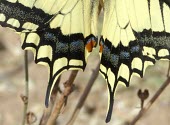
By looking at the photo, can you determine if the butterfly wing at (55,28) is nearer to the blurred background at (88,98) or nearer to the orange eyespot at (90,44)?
the orange eyespot at (90,44)

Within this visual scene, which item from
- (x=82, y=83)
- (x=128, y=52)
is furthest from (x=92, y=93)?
(x=128, y=52)

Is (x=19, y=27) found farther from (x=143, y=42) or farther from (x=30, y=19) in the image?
(x=143, y=42)

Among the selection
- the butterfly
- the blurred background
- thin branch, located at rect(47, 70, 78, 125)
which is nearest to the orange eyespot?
the butterfly

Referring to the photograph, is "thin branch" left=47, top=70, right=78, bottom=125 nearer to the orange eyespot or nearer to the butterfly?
the butterfly

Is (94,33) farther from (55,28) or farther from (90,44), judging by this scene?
(55,28)

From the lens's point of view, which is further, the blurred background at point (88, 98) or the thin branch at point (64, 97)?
the blurred background at point (88, 98)

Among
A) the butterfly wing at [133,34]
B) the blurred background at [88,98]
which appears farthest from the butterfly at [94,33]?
the blurred background at [88,98]
